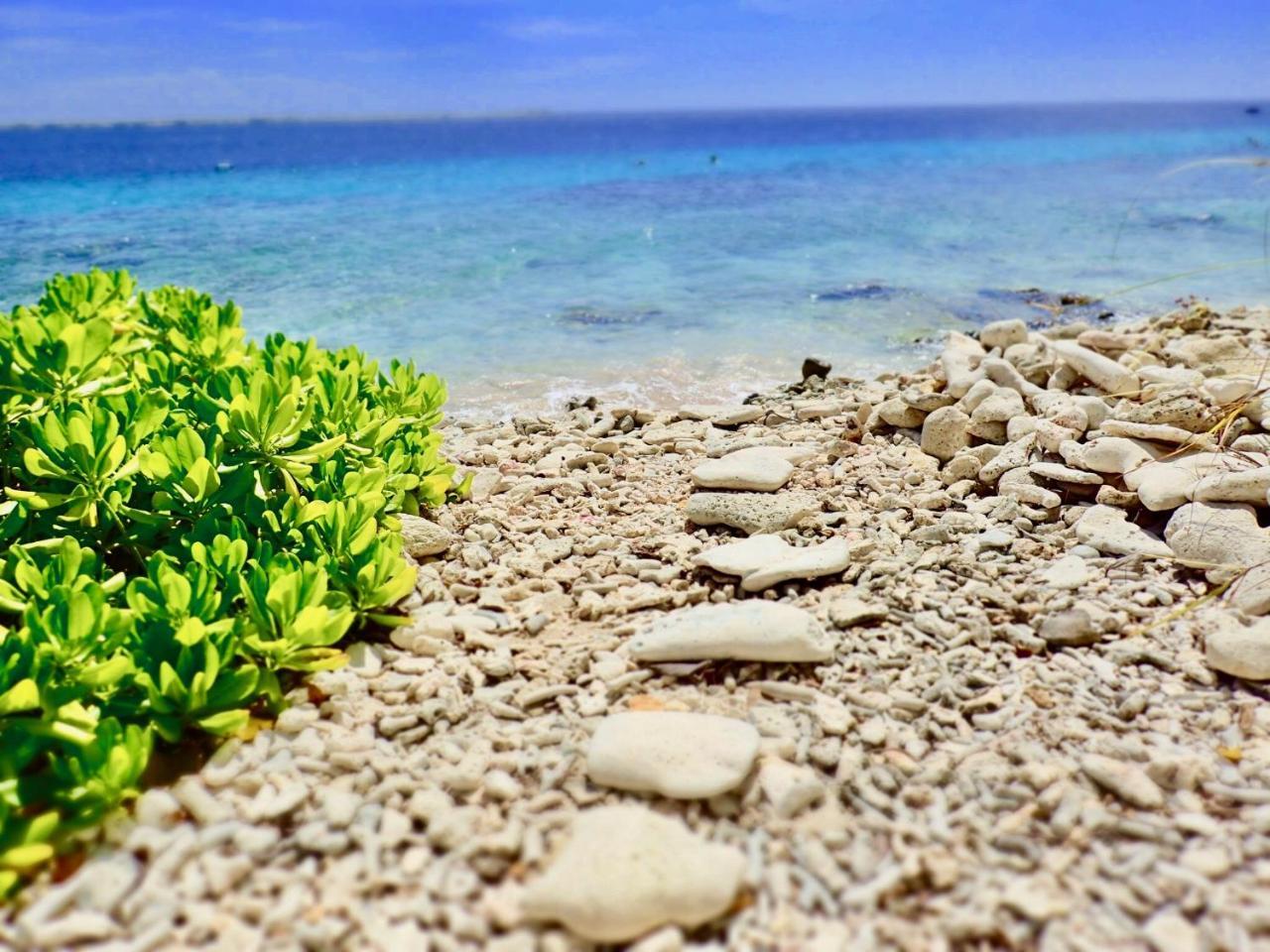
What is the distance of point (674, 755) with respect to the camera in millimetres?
2158

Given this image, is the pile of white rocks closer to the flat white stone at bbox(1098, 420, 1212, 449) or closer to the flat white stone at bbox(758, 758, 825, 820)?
the flat white stone at bbox(1098, 420, 1212, 449)

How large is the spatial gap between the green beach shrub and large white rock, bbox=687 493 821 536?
1.17 metres

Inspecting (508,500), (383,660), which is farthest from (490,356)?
(383,660)

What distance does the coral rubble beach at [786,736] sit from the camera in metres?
1.77

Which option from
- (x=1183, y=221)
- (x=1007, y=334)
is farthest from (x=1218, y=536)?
(x=1183, y=221)

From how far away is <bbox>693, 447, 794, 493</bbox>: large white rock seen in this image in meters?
3.97

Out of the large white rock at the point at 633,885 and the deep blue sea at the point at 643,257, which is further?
the deep blue sea at the point at 643,257

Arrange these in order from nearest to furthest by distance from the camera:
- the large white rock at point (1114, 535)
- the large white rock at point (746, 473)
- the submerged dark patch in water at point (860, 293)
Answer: the large white rock at point (1114, 535), the large white rock at point (746, 473), the submerged dark patch in water at point (860, 293)

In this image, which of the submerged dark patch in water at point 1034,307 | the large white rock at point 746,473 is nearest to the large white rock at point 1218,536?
the large white rock at point 746,473

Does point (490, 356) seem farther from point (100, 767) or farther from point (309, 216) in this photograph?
point (309, 216)

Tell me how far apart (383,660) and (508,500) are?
1.54m

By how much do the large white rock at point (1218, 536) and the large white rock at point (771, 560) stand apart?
1178 millimetres

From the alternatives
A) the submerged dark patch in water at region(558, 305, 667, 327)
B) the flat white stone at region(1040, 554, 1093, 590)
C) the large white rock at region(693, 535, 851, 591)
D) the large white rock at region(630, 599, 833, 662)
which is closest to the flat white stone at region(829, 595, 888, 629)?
the large white rock at region(630, 599, 833, 662)

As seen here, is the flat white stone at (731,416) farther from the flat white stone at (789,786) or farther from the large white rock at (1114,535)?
the flat white stone at (789,786)
